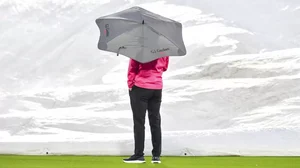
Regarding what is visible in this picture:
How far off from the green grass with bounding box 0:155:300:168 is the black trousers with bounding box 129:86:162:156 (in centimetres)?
19

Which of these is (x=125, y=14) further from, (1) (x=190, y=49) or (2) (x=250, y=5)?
(2) (x=250, y=5)

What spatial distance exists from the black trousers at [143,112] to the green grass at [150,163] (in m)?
0.19

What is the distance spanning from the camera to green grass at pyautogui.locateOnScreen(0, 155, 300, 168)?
488 cm

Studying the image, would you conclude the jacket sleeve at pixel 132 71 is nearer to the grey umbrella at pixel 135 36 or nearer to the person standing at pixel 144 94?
the person standing at pixel 144 94

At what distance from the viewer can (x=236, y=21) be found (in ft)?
27.5

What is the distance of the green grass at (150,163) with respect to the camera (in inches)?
192

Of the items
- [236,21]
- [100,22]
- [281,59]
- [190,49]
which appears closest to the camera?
[100,22]

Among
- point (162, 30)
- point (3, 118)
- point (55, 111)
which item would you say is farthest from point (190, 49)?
point (162, 30)

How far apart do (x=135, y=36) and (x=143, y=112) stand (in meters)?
0.62

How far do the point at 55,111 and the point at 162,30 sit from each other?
2862 mm

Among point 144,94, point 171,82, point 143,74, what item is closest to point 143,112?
point 144,94

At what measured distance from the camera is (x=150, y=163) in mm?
4941

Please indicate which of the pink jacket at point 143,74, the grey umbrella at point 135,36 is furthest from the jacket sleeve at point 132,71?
the grey umbrella at point 135,36

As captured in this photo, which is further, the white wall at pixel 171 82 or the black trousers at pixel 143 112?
the white wall at pixel 171 82
